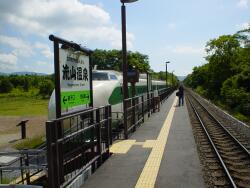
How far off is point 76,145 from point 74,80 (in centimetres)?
144

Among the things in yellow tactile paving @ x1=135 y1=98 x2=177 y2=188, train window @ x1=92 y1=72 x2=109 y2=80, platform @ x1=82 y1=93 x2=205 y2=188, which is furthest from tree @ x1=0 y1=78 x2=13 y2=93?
yellow tactile paving @ x1=135 y1=98 x2=177 y2=188

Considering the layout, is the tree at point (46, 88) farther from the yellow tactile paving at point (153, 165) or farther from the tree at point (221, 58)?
the yellow tactile paving at point (153, 165)

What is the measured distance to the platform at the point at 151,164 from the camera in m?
8.14

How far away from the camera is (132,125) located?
636 inches

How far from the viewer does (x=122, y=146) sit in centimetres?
1256

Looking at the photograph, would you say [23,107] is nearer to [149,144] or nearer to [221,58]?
[221,58]

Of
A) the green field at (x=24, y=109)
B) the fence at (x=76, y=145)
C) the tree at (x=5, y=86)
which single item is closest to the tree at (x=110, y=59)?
the green field at (x=24, y=109)

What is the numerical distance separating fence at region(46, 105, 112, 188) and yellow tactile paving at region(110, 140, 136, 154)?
0.77 metres

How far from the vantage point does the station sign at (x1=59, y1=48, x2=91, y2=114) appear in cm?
817

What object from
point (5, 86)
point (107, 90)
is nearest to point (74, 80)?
point (107, 90)

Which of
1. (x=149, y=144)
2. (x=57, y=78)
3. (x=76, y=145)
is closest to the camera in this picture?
(x=57, y=78)

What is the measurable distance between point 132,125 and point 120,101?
3044 millimetres

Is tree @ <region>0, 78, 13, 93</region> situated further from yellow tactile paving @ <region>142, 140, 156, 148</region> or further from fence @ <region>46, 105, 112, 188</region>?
fence @ <region>46, 105, 112, 188</region>

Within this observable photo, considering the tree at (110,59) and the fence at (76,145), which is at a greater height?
the tree at (110,59)
